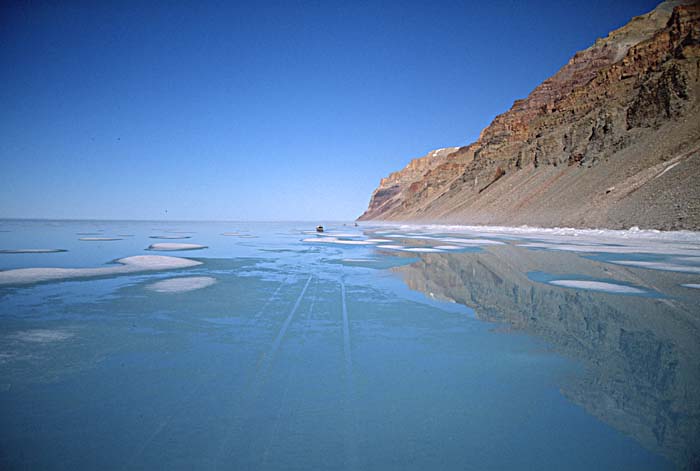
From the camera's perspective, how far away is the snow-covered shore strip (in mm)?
8305

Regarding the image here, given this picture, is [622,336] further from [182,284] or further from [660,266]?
[660,266]

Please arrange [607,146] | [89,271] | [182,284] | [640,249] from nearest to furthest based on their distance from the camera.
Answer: [182,284]
[89,271]
[640,249]
[607,146]

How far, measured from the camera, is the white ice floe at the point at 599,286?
704 cm

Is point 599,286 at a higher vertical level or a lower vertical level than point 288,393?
higher

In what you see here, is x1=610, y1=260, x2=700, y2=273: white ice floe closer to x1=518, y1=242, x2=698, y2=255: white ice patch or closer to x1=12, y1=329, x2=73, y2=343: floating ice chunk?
x1=518, y1=242, x2=698, y2=255: white ice patch

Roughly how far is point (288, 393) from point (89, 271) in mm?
9164

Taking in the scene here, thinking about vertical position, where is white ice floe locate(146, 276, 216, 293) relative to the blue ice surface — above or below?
above

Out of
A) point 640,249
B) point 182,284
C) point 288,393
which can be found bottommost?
point 288,393

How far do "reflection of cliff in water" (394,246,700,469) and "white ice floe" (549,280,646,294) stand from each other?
414 mm

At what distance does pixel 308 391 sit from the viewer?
3.03 meters

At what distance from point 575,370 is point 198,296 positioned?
5.94 meters

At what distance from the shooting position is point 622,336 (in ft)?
14.4

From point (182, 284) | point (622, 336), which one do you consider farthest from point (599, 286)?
point (182, 284)

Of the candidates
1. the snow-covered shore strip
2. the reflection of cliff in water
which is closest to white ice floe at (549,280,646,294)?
the reflection of cliff in water
